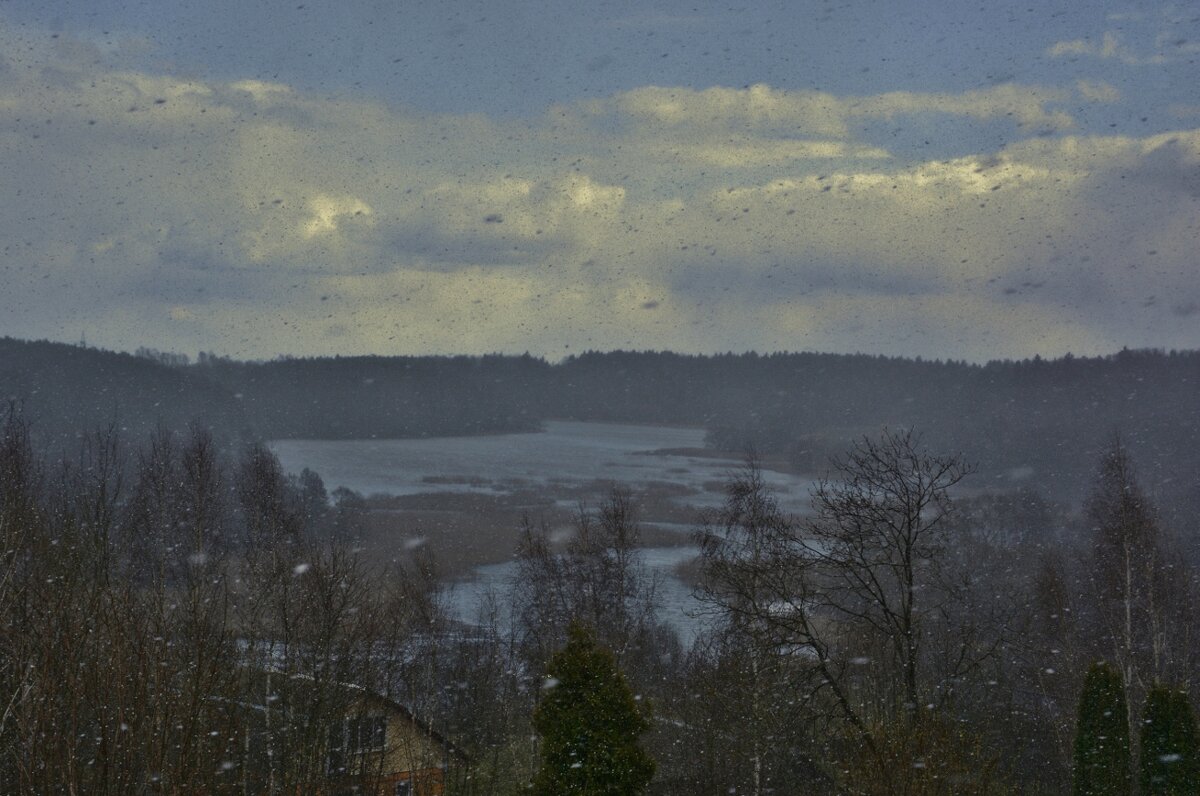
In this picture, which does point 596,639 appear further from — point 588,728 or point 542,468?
point 542,468

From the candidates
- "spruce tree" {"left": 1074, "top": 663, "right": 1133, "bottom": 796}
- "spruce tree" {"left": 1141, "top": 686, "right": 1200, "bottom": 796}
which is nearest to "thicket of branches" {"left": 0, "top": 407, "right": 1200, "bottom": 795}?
"spruce tree" {"left": 1074, "top": 663, "right": 1133, "bottom": 796}

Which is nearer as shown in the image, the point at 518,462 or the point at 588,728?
the point at 588,728

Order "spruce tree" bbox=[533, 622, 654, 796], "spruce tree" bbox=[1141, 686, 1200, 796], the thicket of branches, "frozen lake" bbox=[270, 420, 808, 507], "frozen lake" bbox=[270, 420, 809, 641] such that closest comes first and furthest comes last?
the thicket of branches, "spruce tree" bbox=[533, 622, 654, 796], "spruce tree" bbox=[1141, 686, 1200, 796], "frozen lake" bbox=[270, 420, 809, 641], "frozen lake" bbox=[270, 420, 808, 507]

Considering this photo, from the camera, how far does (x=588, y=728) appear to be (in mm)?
12195

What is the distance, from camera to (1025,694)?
30688 mm

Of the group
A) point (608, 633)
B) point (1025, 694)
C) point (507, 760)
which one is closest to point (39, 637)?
point (608, 633)

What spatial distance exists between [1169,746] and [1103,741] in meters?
1.44

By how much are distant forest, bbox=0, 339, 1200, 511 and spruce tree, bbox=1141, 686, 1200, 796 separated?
1901 inches

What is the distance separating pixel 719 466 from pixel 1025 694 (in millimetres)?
62294

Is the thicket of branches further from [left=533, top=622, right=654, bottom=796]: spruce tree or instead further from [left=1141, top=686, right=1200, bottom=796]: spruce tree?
[left=533, top=622, right=654, bottom=796]: spruce tree

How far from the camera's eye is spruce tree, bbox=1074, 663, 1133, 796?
17.9 metres

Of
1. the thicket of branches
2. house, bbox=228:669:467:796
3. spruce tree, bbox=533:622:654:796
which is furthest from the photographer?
house, bbox=228:669:467:796

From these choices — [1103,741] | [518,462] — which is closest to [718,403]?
[518,462]

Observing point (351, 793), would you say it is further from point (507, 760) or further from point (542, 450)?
point (542, 450)
